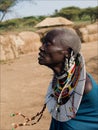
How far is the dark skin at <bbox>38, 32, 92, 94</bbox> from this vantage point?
1.69 m

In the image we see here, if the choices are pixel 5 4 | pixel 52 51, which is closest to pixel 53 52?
pixel 52 51

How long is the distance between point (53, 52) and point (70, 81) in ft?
0.57

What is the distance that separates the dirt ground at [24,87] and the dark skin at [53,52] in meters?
3.14

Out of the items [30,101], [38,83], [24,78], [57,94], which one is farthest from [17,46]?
[57,94]

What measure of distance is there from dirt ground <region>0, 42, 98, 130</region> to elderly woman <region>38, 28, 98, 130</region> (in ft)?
9.90

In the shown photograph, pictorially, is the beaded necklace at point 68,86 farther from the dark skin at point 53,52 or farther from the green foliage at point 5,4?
the green foliage at point 5,4

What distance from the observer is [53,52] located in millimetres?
1689

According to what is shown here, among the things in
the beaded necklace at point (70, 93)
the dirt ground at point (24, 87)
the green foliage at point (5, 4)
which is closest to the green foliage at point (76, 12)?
the green foliage at point (5, 4)

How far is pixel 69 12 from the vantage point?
35.7 meters

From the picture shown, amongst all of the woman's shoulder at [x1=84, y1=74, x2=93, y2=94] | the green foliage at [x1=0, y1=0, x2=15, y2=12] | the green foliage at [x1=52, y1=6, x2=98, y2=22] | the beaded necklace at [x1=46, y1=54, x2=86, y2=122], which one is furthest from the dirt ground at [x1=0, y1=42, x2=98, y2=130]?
the green foliage at [x1=52, y1=6, x2=98, y2=22]

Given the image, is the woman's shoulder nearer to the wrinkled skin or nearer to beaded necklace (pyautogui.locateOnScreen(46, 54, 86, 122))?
beaded necklace (pyautogui.locateOnScreen(46, 54, 86, 122))

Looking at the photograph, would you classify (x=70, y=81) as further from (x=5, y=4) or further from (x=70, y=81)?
(x=5, y=4)

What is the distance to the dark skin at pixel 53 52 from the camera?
5.53 feet

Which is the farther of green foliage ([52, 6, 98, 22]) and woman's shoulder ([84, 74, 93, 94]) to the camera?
green foliage ([52, 6, 98, 22])
